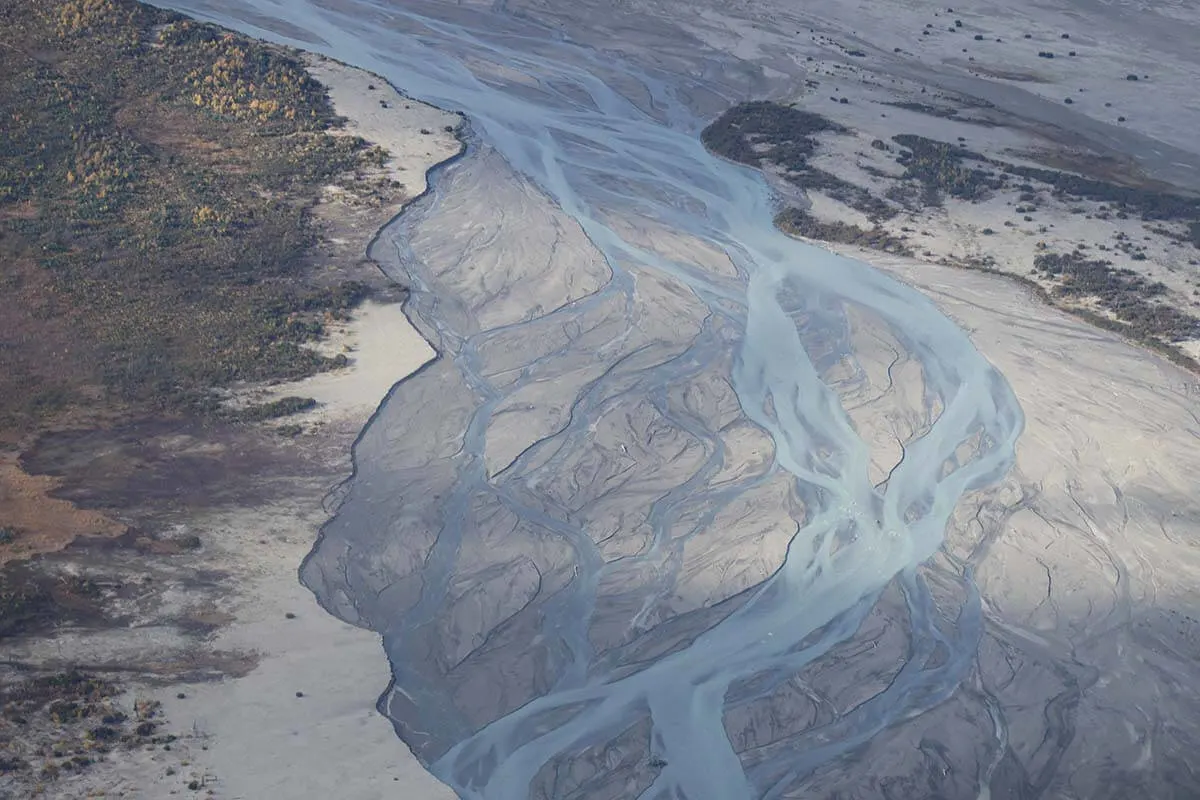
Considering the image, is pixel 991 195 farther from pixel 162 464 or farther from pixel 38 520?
pixel 38 520

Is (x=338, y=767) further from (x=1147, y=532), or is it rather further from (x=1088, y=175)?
(x=1088, y=175)

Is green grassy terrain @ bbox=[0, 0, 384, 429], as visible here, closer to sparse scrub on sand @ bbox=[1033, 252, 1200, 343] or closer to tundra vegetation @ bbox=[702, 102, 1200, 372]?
tundra vegetation @ bbox=[702, 102, 1200, 372]

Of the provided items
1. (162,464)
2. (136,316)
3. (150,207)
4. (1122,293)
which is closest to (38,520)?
(162,464)

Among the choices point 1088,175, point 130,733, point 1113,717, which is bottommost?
→ point 130,733

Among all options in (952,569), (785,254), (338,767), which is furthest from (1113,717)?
(785,254)

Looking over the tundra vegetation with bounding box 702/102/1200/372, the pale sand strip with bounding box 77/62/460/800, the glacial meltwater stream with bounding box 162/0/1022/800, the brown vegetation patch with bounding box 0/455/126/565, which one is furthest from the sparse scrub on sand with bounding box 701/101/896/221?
the brown vegetation patch with bounding box 0/455/126/565

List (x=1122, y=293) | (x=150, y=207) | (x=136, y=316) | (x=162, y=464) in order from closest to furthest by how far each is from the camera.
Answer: (x=162, y=464)
(x=136, y=316)
(x=1122, y=293)
(x=150, y=207)

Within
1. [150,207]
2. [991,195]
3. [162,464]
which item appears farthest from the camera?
[991,195]

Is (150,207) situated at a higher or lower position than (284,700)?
higher
